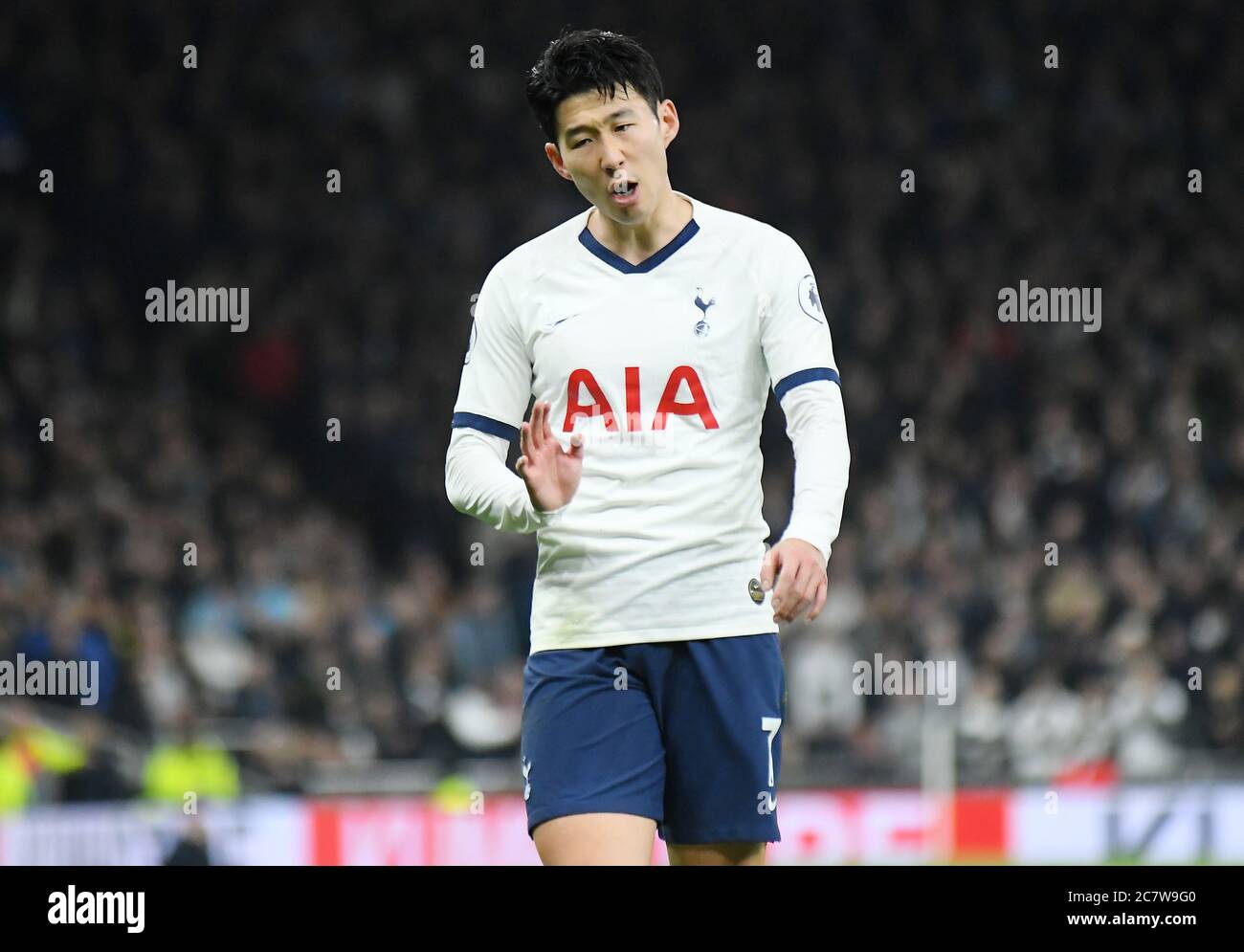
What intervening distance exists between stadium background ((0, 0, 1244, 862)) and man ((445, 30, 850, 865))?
4652 mm

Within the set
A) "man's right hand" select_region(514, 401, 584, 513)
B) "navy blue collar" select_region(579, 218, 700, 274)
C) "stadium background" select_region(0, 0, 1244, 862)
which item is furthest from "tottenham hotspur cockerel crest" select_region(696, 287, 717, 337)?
"stadium background" select_region(0, 0, 1244, 862)

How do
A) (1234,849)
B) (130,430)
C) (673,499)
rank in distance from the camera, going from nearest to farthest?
(673,499)
(1234,849)
(130,430)

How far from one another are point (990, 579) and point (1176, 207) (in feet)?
10.8

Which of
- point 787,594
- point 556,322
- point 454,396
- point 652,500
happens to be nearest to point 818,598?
point 787,594

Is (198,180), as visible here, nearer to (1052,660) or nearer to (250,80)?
(250,80)

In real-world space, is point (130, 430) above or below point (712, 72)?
below

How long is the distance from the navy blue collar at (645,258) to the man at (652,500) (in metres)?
0.02

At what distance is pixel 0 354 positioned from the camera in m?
10.3

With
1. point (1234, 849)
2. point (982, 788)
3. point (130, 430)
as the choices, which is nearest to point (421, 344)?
point (130, 430)

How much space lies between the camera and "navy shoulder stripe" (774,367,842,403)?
3.30 m

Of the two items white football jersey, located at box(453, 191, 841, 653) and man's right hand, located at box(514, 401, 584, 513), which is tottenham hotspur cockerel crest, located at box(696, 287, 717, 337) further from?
man's right hand, located at box(514, 401, 584, 513)

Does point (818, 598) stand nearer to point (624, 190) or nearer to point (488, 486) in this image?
point (488, 486)

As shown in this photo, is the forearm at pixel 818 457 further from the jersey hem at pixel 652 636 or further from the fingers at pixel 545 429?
the fingers at pixel 545 429

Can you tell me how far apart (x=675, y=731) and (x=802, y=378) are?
665mm
